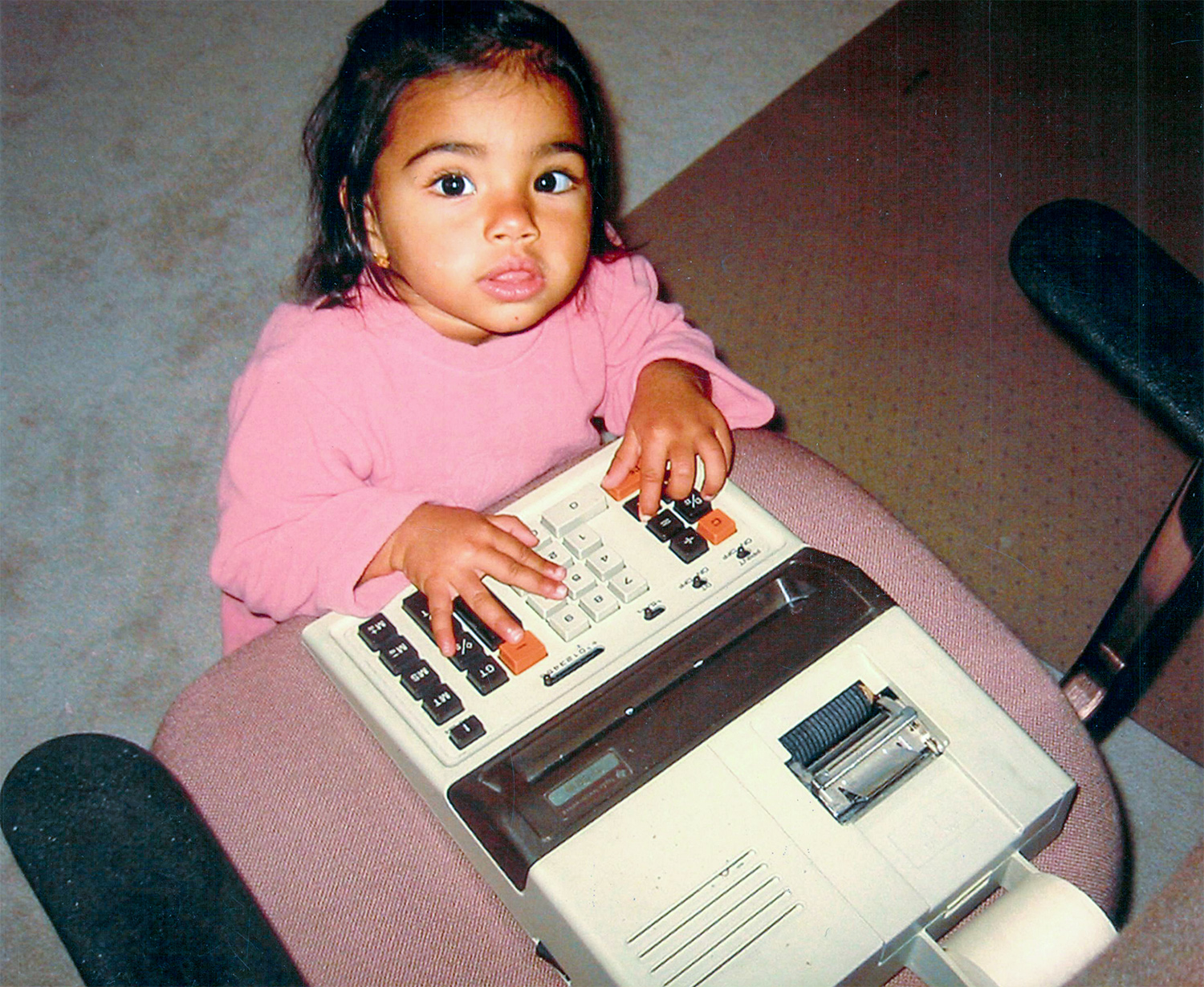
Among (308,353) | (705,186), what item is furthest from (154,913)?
(705,186)

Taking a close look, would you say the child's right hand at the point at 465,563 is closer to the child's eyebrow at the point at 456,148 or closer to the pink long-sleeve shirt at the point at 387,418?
the pink long-sleeve shirt at the point at 387,418

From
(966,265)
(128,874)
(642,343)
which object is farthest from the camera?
(966,265)

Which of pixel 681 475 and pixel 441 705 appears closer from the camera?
pixel 441 705

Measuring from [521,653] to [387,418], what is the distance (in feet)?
0.74

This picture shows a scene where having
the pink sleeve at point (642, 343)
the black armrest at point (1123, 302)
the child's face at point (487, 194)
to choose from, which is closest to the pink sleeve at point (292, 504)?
the child's face at point (487, 194)

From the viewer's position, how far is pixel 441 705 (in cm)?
55

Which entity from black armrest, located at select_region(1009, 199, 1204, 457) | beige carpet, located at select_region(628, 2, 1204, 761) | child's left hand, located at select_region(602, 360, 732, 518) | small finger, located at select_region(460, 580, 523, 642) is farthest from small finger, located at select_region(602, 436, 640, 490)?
beige carpet, located at select_region(628, 2, 1204, 761)

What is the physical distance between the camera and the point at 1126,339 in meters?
0.59

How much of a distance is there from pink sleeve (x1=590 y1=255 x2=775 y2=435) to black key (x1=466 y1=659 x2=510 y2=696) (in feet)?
0.92

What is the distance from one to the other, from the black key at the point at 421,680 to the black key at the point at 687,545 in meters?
0.15

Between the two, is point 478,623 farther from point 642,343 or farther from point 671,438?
point 642,343

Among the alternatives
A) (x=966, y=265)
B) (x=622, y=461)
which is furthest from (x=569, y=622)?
(x=966, y=265)

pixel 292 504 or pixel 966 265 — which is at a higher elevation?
pixel 966 265

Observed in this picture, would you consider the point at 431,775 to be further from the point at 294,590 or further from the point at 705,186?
the point at 705,186
